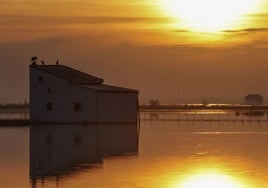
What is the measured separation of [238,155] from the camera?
3531 cm

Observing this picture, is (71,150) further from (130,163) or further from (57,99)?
(57,99)

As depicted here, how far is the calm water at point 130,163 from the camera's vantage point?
83.6 ft

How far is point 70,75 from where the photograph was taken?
6875cm

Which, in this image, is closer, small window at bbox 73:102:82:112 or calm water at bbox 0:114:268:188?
calm water at bbox 0:114:268:188

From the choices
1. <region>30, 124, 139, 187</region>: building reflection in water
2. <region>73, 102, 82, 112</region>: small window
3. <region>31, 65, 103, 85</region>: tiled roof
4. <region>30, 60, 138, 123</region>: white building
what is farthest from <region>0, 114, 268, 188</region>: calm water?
<region>31, 65, 103, 85</region>: tiled roof

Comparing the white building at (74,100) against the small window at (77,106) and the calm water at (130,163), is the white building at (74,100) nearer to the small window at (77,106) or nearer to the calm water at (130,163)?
the small window at (77,106)

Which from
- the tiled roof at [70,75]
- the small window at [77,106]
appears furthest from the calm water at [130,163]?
the tiled roof at [70,75]

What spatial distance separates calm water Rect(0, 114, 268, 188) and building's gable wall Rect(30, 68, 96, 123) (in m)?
18.8

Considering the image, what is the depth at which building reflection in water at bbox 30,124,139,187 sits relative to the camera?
2954 cm

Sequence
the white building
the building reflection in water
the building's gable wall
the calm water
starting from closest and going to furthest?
1. the calm water
2. the building reflection in water
3. the white building
4. the building's gable wall

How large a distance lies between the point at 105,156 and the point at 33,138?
1307cm

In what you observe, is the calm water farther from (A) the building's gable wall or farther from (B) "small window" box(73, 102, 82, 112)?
(B) "small window" box(73, 102, 82, 112)

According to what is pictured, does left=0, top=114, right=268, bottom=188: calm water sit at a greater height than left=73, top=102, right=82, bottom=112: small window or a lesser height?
lesser

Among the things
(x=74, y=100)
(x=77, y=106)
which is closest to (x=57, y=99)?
(x=74, y=100)
